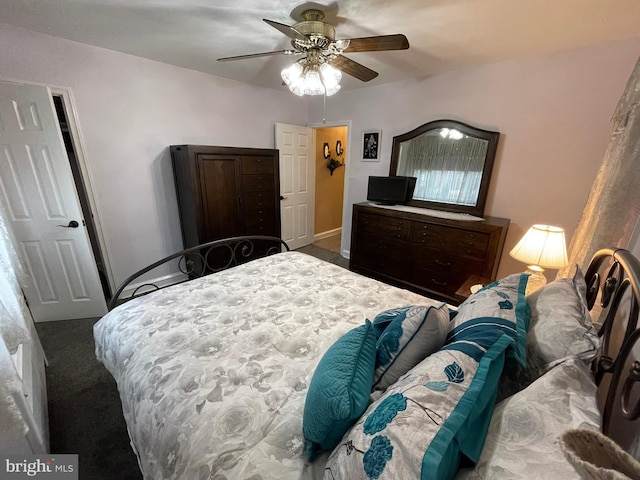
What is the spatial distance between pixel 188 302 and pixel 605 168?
8.11 feet

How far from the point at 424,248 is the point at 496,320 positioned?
2121 millimetres

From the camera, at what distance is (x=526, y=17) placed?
1708 mm

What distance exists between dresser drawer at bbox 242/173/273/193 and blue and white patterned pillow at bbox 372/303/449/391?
2.72 metres

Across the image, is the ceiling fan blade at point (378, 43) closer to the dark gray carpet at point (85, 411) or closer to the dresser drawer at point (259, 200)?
the dresser drawer at point (259, 200)

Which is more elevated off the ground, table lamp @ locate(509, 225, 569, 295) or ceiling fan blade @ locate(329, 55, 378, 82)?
ceiling fan blade @ locate(329, 55, 378, 82)

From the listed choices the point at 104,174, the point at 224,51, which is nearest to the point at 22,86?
the point at 104,174

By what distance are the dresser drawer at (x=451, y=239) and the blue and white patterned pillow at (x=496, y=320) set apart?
1.50 metres

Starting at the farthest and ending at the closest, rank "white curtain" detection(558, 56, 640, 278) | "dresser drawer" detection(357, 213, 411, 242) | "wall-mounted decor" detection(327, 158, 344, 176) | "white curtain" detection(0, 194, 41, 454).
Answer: "wall-mounted decor" detection(327, 158, 344, 176) → "dresser drawer" detection(357, 213, 411, 242) → "white curtain" detection(558, 56, 640, 278) → "white curtain" detection(0, 194, 41, 454)

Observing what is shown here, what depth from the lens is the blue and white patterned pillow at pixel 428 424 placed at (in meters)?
0.52

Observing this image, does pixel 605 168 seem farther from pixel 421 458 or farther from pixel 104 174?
pixel 104 174

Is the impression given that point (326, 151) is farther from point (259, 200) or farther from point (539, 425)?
point (539, 425)

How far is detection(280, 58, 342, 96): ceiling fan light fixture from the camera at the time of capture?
1.73m

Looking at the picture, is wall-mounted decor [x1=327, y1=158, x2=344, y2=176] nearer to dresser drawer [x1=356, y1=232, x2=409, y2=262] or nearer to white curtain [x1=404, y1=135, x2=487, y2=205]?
white curtain [x1=404, y1=135, x2=487, y2=205]

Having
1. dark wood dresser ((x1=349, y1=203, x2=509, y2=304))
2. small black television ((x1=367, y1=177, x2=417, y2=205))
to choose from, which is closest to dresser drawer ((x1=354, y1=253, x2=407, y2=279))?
dark wood dresser ((x1=349, y1=203, x2=509, y2=304))
